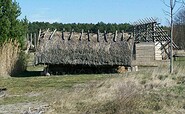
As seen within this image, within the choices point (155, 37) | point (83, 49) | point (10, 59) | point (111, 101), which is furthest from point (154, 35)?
point (111, 101)

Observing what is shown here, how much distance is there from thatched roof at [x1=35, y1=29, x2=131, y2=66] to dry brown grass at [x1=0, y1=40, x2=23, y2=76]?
1402 millimetres

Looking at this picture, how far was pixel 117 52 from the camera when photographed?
24641mm

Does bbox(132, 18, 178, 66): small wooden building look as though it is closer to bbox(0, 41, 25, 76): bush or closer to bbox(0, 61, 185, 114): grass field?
bbox(0, 41, 25, 76): bush

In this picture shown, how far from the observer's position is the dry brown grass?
21.6 meters

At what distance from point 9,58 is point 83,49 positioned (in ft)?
16.3

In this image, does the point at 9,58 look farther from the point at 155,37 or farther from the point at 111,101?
the point at 155,37

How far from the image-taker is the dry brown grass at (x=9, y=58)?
21594 mm

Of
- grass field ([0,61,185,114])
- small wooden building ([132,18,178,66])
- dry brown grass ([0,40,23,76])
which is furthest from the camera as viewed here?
small wooden building ([132,18,178,66])

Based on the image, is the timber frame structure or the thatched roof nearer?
the thatched roof

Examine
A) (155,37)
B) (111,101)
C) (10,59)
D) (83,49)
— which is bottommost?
(111,101)

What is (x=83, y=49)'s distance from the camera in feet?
81.2

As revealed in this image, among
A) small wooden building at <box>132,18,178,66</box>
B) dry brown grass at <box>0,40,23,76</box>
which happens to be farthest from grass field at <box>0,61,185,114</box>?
small wooden building at <box>132,18,178,66</box>

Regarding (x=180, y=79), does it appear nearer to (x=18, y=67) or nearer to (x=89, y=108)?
(x=89, y=108)

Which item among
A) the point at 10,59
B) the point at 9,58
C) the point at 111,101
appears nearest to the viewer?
the point at 111,101
